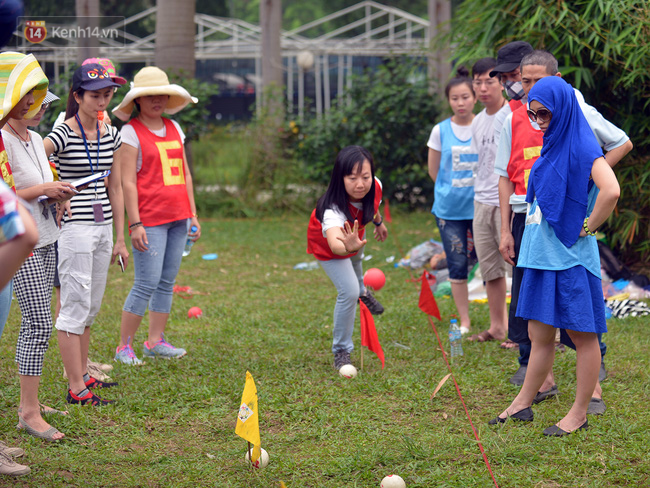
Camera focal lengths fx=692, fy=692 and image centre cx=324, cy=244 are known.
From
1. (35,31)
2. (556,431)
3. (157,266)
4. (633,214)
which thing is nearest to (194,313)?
(157,266)

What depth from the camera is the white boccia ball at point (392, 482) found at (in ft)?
9.48

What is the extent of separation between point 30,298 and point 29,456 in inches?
29.3

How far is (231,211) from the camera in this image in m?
11.1

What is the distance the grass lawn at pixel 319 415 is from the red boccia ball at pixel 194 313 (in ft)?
0.34

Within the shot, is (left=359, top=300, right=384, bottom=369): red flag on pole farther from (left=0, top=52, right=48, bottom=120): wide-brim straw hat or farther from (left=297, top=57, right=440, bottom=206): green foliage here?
(left=297, top=57, right=440, bottom=206): green foliage

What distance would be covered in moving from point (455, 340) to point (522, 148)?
1380mm

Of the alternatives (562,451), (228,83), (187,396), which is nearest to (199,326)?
(187,396)

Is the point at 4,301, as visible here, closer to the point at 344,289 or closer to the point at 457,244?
the point at 344,289

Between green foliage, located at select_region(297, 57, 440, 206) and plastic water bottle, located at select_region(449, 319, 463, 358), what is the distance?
6.42 metres

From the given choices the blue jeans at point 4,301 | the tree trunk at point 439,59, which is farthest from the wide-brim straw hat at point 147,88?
the tree trunk at point 439,59

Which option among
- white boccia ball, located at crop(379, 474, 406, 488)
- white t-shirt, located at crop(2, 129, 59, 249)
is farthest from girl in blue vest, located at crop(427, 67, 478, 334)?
white t-shirt, located at crop(2, 129, 59, 249)

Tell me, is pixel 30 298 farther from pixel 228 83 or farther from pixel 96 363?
pixel 228 83

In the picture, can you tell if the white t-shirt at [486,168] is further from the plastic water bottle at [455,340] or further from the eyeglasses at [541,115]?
the eyeglasses at [541,115]

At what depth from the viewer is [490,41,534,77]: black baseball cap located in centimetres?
413
